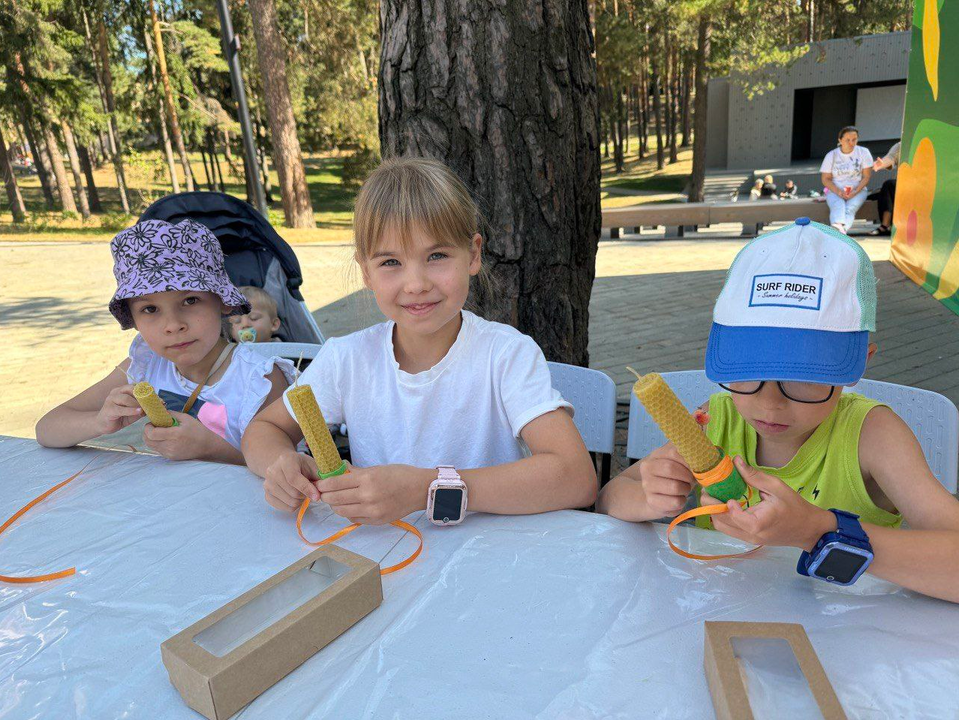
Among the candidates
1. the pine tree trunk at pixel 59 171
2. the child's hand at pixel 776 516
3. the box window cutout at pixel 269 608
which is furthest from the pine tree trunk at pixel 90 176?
the child's hand at pixel 776 516

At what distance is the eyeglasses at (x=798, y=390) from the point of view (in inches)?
46.4

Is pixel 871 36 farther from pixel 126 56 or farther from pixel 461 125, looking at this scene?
pixel 461 125

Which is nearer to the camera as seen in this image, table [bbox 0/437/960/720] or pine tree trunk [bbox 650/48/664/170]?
table [bbox 0/437/960/720]

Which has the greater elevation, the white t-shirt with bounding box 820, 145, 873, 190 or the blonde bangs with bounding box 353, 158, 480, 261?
the blonde bangs with bounding box 353, 158, 480, 261

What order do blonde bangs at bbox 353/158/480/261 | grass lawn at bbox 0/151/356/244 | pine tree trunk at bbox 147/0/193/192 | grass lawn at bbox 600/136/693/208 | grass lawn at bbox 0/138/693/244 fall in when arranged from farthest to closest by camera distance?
grass lawn at bbox 600/136/693/208 → pine tree trunk at bbox 147/0/193/192 → grass lawn at bbox 0/138/693/244 → grass lawn at bbox 0/151/356/244 → blonde bangs at bbox 353/158/480/261

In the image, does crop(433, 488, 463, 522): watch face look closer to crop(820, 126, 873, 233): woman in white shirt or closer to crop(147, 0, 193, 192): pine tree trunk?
crop(820, 126, 873, 233): woman in white shirt

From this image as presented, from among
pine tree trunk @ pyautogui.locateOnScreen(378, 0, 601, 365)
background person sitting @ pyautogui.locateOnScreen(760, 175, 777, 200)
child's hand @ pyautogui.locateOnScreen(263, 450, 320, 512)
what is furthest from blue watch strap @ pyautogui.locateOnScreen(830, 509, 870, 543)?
background person sitting @ pyautogui.locateOnScreen(760, 175, 777, 200)

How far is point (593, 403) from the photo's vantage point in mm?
2084

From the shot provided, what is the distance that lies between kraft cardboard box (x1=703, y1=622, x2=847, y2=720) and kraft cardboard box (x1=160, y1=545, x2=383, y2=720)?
0.52 metres

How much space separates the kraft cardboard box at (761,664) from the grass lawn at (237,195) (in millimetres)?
5029

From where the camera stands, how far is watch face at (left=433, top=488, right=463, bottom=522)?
4.43 ft

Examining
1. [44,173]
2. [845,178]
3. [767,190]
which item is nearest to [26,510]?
[845,178]

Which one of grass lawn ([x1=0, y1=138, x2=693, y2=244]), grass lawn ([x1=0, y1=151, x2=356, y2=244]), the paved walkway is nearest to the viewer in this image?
the paved walkway

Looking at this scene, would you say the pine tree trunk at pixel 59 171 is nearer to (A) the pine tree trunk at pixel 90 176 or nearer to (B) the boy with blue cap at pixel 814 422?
(A) the pine tree trunk at pixel 90 176
